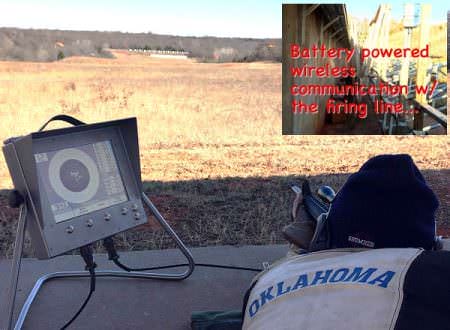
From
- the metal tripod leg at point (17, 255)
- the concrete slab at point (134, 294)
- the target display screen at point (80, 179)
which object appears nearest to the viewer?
the metal tripod leg at point (17, 255)

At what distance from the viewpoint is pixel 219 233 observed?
4746 mm

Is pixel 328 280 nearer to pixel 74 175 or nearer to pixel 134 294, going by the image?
pixel 74 175

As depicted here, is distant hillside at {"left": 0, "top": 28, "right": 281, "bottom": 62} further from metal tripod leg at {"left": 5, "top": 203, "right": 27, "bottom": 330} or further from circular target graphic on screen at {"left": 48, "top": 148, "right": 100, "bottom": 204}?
metal tripod leg at {"left": 5, "top": 203, "right": 27, "bottom": 330}

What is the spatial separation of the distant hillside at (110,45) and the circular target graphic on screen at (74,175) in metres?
33.8

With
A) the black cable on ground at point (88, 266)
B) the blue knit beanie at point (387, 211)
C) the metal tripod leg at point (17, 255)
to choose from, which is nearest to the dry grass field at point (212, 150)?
the black cable on ground at point (88, 266)

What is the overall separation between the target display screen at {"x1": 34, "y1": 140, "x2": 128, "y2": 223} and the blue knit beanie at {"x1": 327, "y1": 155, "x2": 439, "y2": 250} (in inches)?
51.1

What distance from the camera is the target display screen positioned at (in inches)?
103

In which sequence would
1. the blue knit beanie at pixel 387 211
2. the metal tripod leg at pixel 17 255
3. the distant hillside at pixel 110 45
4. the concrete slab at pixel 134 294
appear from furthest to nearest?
the distant hillside at pixel 110 45 < the concrete slab at pixel 134 294 < the metal tripod leg at pixel 17 255 < the blue knit beanie at pixel 387 211

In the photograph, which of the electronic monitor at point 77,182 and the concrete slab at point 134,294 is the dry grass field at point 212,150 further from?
the electronic monitor at point 77,182

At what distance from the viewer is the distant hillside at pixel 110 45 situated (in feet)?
121

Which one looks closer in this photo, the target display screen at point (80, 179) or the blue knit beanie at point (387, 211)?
the blue knit beanie at point (387, 211)

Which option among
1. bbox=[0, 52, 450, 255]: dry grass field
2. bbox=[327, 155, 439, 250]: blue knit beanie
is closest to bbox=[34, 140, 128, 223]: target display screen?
bbox=[327, 155, 439, 250]: blue knit beanie

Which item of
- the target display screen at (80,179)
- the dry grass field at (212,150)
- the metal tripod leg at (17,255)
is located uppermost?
the target display screen at (80,179)

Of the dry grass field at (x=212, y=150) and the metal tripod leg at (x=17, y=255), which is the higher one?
the metal tripod leg at (x=17, y=255)
